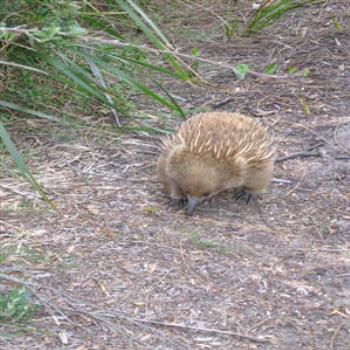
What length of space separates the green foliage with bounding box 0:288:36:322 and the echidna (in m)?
1.36

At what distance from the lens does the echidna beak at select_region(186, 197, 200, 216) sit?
4.57m

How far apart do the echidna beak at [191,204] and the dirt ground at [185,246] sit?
0.13 feet

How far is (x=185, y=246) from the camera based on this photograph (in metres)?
4.23

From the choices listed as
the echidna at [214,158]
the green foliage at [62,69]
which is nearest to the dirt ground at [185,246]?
the echidna at [214,158]

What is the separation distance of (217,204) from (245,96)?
4.93 ft

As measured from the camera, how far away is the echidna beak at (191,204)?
180 inches

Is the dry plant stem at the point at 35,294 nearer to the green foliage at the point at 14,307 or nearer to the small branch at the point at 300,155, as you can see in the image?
the green foliage at the point at 14,307

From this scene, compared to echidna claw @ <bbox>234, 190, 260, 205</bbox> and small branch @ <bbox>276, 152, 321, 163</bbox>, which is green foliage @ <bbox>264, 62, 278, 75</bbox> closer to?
small branch @ <bbox>276, 152, 321, 163</bbox>

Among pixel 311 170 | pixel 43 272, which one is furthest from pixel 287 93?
pixel 43 272

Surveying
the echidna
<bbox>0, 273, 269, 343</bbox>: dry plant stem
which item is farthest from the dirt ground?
the echidna

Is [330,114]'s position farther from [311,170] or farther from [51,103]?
[51,103]

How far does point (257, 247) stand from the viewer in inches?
171

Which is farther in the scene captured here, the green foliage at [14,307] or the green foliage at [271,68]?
the green foliage at [271,68]

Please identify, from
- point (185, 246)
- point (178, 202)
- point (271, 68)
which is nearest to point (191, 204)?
point (178, 202)
